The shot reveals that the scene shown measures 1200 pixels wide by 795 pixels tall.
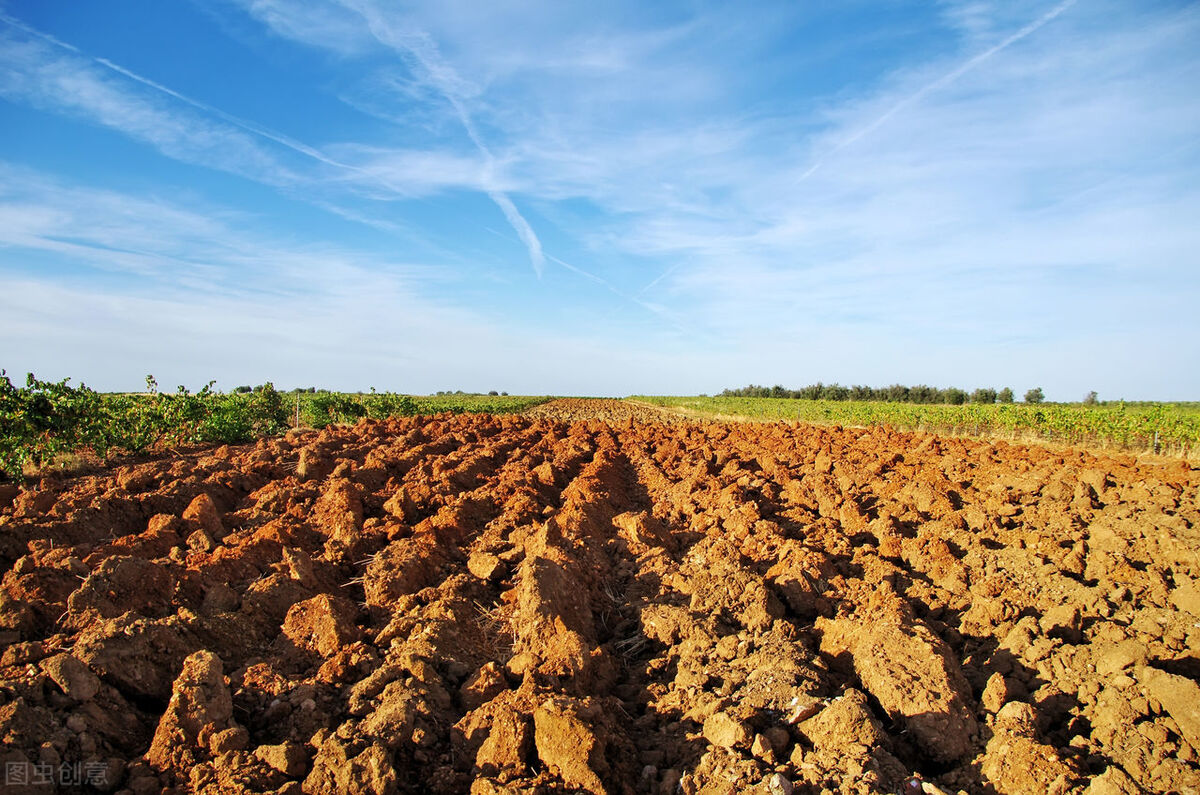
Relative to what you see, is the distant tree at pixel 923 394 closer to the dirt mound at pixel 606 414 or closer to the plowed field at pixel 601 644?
the dirt mound at pixel 606 414

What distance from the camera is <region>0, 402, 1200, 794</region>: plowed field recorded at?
367 cm

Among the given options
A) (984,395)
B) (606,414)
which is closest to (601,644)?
(606,414)

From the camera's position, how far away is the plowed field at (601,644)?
3.67 m

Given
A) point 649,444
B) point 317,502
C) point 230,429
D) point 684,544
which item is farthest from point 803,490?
point 230,429

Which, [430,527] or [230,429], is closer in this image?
[430,527]

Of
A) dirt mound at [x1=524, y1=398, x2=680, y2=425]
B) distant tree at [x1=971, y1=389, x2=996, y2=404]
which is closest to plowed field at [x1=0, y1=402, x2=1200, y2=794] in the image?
dirt mound at [x1=524, y1=398, x2=680, y2=425]

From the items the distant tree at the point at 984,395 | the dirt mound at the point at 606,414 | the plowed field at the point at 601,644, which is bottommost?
the plowed field at the point at 601,644

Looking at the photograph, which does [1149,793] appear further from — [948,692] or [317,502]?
[317,502]

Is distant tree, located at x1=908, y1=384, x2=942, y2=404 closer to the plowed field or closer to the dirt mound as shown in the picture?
the dirt mound

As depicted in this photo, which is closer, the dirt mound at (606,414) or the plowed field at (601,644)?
the plowed field at (601,644)

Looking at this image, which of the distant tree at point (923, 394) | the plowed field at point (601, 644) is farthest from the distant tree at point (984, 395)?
the plowed field at point (601, 644)

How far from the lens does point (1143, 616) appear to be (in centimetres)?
543

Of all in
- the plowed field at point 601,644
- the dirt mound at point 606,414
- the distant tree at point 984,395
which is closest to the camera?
the plowed field at point 601,644

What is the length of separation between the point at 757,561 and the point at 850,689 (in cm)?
315
